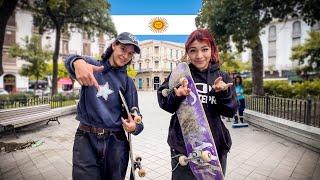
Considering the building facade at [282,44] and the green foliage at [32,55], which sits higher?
the building facade at [282,44]

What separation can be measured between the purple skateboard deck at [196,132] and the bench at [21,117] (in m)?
6.44

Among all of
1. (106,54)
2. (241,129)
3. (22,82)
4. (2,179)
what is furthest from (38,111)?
(22,82)

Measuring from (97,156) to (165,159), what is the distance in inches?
128

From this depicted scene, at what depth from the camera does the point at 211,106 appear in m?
2.27

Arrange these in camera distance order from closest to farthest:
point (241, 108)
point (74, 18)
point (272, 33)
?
point (241, 108) → point (74, 18) → point (272, 33)

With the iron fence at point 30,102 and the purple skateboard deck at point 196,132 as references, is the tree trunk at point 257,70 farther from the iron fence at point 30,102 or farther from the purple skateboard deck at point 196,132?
the purple skateboard deck at point 196,132

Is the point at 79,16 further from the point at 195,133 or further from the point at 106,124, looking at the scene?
the point at 195,133

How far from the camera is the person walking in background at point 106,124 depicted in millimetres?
2188

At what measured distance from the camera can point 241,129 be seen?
340 inches

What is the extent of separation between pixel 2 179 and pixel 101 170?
306 centimetres

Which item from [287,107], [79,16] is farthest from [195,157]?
[79,16]

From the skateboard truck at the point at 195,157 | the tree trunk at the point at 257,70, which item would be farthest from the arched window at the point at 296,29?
the skateboard truck at the point at 195,157

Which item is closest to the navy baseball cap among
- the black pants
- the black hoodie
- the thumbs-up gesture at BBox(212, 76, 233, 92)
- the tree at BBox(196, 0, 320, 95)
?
the black hoodie

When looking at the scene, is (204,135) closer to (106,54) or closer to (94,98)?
(94,98)
